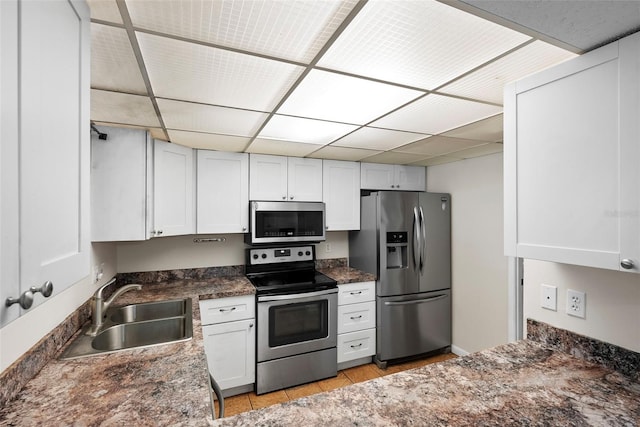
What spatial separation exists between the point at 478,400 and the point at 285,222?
2241mm

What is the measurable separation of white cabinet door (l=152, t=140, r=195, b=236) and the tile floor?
1.50m

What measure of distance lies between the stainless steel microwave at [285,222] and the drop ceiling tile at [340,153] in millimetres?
496

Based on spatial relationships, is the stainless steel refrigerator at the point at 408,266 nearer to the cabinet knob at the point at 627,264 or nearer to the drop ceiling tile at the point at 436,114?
the drop ceiling tile at the point at 436,114

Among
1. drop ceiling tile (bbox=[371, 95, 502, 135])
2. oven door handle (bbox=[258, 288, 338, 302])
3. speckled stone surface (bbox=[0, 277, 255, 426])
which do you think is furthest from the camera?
oven door handle (bbox=[258, 288, 338, 302])

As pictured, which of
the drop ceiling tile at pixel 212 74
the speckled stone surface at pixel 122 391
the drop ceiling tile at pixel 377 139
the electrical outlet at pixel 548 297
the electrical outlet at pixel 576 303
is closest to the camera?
the speckled stone surface at pixel 122 391

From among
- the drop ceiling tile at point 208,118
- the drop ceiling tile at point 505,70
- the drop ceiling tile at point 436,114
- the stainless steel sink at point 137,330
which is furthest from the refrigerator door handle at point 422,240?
the stainless steel sink at point 137,330

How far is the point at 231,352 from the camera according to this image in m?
2.51

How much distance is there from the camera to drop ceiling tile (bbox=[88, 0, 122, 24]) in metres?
0.85

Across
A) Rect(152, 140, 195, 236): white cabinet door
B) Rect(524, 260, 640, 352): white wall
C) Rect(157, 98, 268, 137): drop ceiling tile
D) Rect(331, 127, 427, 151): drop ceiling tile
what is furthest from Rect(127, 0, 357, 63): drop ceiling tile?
Rect(152, 140, 195, 236): white cabinet door

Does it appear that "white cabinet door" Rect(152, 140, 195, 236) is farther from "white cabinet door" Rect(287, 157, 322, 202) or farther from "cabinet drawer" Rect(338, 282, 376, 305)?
"cabinet drawer" Rect(338, 282, 376, 305)

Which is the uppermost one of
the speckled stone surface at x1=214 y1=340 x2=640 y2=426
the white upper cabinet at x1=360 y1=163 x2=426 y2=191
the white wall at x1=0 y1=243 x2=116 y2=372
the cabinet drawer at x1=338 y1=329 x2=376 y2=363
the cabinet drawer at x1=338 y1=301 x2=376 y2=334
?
the white upper cabinet at x1=360 y1=163 x2=426 y2=191

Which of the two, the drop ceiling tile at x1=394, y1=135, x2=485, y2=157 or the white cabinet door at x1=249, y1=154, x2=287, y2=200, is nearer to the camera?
the drop ceiling tile at x1=394, y1=135, x2=485, y2=157

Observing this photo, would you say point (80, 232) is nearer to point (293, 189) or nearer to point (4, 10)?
point (4, 10)

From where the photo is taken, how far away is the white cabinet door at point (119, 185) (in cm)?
196
